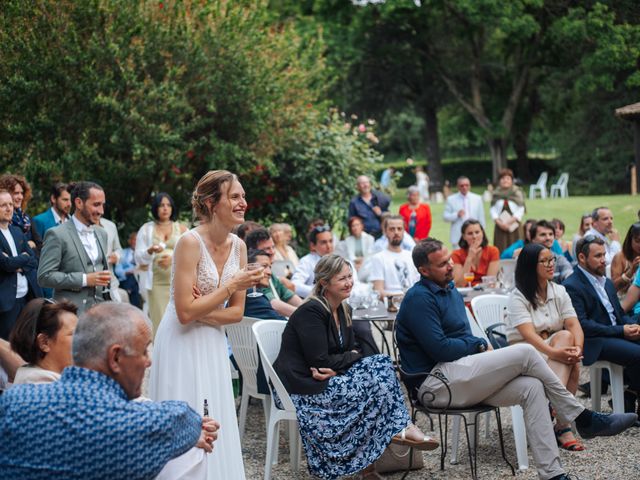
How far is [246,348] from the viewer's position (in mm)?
6293

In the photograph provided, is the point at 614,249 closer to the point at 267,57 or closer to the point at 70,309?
the point at 267,57

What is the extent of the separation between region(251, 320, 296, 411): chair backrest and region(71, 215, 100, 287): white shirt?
4.19 ft

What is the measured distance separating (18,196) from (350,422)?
12.2 ft

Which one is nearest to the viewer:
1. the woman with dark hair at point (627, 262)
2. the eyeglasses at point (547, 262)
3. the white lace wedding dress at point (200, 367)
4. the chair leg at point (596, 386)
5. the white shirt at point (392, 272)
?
the white lace wedding dress at point (200, 367)

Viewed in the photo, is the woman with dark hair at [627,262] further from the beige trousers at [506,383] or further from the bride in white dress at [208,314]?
the bride in white dress at [208,314]

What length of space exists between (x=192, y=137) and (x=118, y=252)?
508 centimetres

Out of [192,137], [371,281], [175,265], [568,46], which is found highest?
[568,46]

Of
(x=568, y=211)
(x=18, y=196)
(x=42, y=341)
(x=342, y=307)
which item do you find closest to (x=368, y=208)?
(x=18, y=196)

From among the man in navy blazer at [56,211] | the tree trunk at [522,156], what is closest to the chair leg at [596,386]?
the man in navy blazer at [56,211]

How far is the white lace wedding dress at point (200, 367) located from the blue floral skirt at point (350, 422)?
0.84 m

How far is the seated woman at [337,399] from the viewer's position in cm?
525

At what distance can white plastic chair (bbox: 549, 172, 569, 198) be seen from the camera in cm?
3544

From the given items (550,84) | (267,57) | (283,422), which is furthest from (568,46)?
(283,422)

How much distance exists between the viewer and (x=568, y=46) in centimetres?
3020
